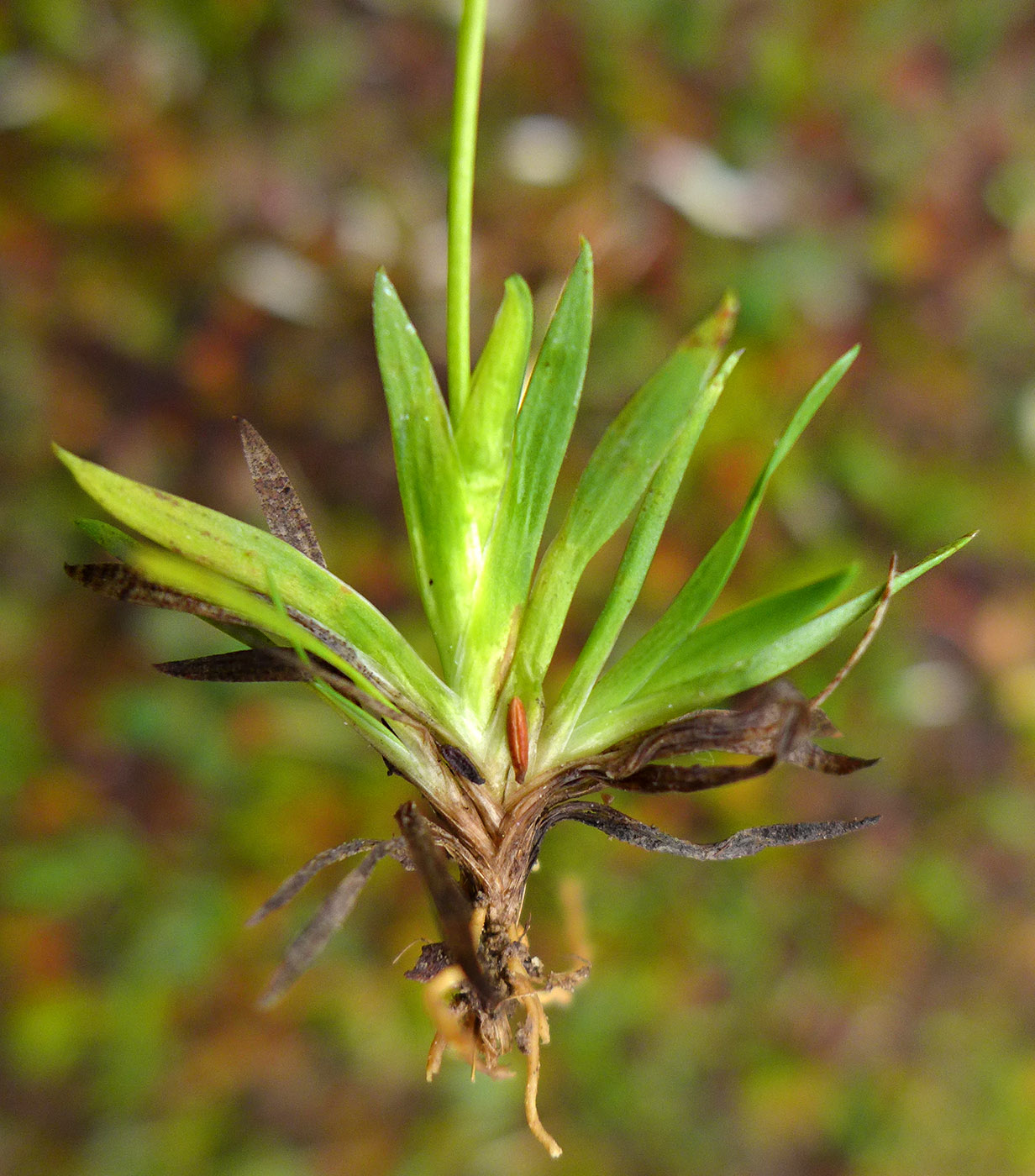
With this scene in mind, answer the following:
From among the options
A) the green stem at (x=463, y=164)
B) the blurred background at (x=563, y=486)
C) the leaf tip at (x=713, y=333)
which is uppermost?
the green stem at (x=463, y=164)

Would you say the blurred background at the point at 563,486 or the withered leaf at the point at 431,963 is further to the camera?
the blurred background at the point at 563,486

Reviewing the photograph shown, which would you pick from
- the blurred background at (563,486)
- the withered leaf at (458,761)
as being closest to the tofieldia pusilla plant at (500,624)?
the withered leaf at (458,761)

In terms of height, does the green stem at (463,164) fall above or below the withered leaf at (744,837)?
above

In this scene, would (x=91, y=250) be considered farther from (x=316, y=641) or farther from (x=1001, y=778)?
(x=1001, y=778)

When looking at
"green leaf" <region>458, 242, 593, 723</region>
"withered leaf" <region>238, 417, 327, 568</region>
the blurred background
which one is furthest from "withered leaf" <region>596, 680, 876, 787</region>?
the blurred background

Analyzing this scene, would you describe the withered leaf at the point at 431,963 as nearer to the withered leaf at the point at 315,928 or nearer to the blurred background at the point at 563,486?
the withered leaf at the point at 315,928

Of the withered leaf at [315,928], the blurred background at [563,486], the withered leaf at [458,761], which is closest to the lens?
the withered leaf at [315,928]

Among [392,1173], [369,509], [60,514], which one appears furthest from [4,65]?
[392,1173]
